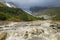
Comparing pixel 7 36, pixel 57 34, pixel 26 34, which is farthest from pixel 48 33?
pixel 7 36

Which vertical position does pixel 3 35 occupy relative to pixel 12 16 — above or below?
above

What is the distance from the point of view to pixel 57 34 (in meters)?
28.9

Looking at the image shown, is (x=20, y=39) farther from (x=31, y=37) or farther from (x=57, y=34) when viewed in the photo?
(x=57, y=34)

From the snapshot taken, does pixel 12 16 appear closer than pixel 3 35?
No

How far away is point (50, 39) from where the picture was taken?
27719mm

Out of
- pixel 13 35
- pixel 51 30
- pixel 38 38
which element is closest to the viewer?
pixel 38 38

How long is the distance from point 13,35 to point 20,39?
1918 millimetres

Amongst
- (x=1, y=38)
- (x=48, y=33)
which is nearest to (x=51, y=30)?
(x=48, y=33)

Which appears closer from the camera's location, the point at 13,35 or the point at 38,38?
the point at 38,38

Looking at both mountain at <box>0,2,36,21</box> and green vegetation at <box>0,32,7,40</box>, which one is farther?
mountain at <box>0,2,36,21</box>

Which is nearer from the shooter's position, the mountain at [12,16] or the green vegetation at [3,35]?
the green vegetation at [3,35]

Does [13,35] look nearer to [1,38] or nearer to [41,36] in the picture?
[1,38]

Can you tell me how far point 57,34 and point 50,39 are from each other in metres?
1.70

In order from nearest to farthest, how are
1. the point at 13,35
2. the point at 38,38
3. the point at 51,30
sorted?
1. the point at 38,38
2. the point at 13,35
3. the point at 51,30
